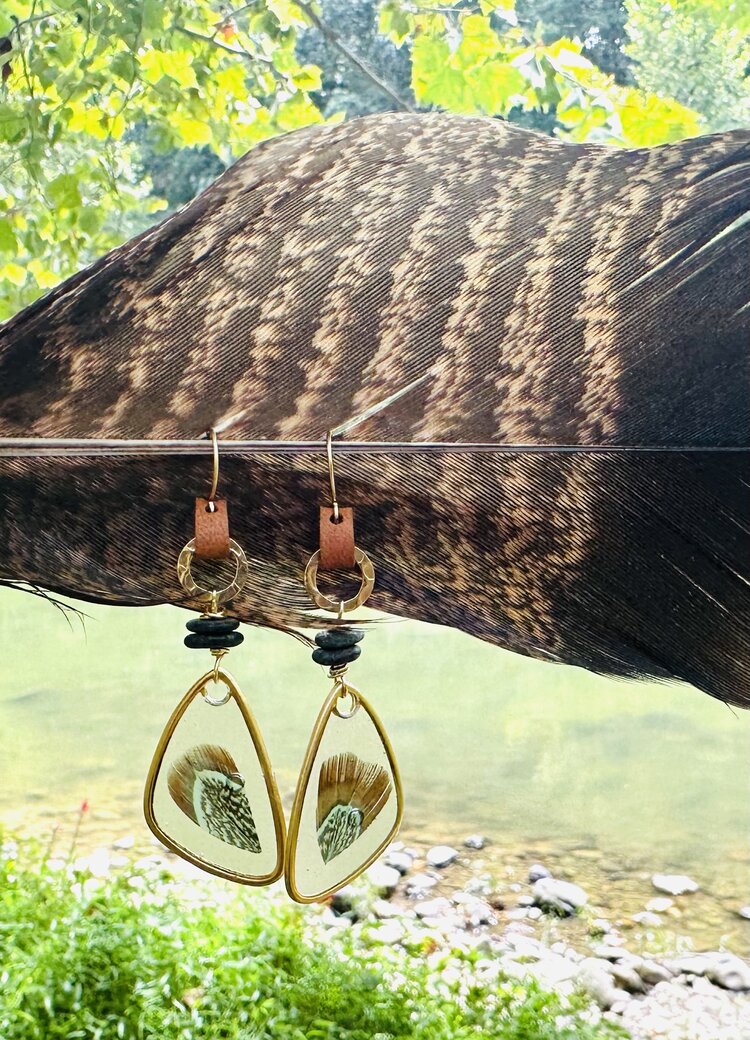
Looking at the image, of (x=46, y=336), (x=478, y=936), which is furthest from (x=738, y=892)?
(x=46, y=336)

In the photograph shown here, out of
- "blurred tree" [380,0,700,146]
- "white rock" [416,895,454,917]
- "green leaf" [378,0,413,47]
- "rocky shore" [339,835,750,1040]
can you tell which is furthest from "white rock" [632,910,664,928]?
"green leaf" [378,0,413,47]

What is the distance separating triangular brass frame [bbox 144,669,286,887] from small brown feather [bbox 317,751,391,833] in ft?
0.12

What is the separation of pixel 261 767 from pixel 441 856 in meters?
0.29

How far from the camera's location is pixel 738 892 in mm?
864

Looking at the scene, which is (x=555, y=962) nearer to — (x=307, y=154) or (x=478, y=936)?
(x=478, y=936)

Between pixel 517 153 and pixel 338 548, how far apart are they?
0.38 m

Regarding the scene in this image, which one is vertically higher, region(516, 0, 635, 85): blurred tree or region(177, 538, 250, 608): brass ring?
region(516, 0, 635, 85): blurred tree

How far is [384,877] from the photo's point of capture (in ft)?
2.99

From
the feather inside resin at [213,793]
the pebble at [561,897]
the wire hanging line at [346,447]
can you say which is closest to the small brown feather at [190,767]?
the feather inside resin at [213,793]

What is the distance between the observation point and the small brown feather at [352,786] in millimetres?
687

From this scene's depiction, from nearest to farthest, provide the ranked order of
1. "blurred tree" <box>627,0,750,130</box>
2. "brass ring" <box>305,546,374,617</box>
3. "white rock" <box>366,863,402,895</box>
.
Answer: "brass ring" <box>305,546,374,617</box>
"blurred tree" <box>627,0,750,130</box>
"white rock" <box>366,863,402,895</box>

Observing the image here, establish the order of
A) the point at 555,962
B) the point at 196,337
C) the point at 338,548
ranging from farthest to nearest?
the point at 555,962 < the point at 196,337 < the point at 338,548

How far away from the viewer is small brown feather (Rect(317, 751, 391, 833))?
687 millimetres

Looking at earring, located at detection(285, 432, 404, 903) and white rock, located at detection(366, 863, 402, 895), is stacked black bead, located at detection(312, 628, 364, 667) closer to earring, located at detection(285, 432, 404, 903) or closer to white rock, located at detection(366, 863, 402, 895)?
earring, located at detection(285, 432, 404, 903)
